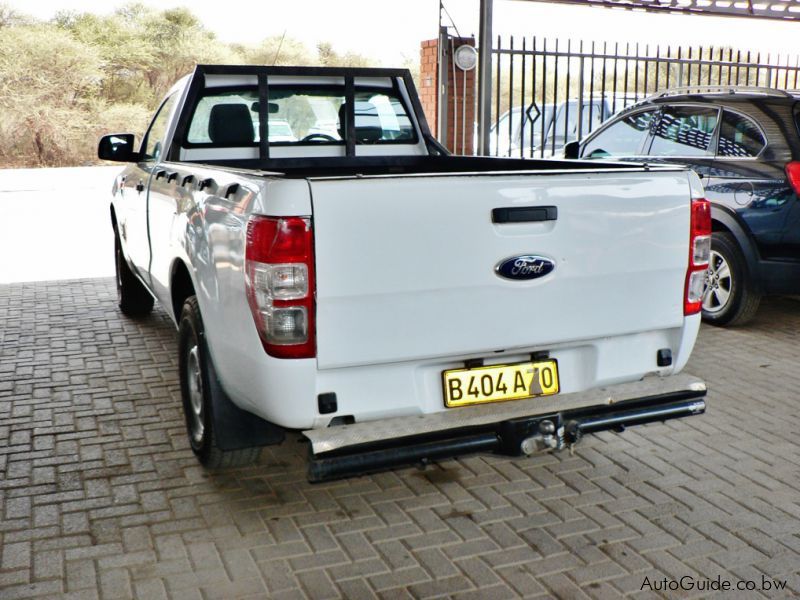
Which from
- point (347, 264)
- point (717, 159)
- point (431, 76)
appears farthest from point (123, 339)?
point (431, 76)

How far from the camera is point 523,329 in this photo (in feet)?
11.4

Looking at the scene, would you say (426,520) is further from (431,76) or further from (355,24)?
(355,24)

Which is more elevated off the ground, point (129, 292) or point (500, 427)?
point (500, 427)

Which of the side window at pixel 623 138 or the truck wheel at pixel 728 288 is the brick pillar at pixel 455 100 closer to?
the side window at pixel 623 138

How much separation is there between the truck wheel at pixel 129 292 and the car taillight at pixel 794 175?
5.17m

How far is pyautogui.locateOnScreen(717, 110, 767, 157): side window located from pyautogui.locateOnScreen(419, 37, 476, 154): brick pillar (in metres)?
5.17

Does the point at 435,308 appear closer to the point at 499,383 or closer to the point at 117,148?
the point at 499,383

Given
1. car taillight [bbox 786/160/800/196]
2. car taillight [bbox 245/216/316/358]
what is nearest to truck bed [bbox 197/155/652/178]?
car taillight [bbox 245/216/316/358]

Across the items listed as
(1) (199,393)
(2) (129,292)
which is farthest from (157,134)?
(1) (199,393)

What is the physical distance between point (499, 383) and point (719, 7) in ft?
34.7

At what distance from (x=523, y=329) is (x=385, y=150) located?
2.93 metres

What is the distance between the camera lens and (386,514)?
3867 mm

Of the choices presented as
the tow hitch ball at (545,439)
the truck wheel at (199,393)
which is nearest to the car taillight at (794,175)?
the tow hitch ball at (545,439)

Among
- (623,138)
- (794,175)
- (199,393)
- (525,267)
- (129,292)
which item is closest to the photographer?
(525,267)
